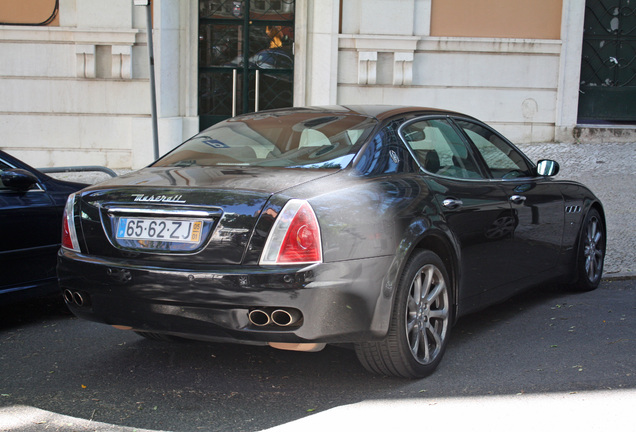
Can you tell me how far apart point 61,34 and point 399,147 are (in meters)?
9.42

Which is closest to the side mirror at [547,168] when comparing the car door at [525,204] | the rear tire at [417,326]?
→ the car door at [525,204]


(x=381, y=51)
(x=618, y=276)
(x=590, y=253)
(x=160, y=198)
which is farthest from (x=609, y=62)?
(x=160, y=198)

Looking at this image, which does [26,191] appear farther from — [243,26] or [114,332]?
[243,26]

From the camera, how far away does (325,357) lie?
15.2 ft

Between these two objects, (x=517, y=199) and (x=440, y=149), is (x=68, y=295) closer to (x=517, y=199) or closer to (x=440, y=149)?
(x=440, y=149)

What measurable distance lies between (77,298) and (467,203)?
7.31 ft

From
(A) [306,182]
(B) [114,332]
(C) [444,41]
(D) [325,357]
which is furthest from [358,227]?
(C) [444,41]

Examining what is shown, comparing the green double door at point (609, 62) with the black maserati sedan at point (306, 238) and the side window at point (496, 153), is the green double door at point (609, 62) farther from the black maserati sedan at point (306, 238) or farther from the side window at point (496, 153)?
the black maserati sedan at point (306, 238)

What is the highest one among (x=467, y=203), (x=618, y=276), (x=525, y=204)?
(x=467, y=203)

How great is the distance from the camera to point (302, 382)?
4152 mm

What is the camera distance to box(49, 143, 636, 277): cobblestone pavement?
28.4 feet

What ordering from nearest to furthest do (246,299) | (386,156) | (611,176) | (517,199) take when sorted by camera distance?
(246,299)
(386,156)
(517,199)
(611,176)

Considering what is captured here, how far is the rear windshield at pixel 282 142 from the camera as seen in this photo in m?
4.28

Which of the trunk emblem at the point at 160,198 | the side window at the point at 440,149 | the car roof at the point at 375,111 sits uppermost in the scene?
the car roof at the point at 375,111
